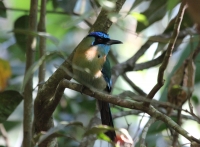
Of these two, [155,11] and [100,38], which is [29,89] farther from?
[155,11]

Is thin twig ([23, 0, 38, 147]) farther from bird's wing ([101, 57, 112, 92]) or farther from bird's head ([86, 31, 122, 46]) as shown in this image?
bird's wing ([101, 57, 112, 92])

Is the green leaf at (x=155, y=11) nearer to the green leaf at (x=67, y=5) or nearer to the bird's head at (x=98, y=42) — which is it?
the bird's head at (x=98, y=42)

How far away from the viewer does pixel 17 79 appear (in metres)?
4.01

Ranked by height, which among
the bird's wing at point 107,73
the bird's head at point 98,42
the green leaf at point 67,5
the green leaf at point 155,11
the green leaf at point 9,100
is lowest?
the green leaf at point 9,100

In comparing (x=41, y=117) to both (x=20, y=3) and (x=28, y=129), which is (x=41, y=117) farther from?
(x=20, y=3)

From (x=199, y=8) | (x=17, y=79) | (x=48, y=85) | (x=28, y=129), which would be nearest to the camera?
(x=199, y=8)

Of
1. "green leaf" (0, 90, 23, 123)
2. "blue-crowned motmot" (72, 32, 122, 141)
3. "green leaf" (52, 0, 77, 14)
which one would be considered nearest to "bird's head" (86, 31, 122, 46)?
"blue-crowned motmot" (72, 32, 122, 141)

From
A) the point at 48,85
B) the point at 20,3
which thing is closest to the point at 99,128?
the point at 48,85

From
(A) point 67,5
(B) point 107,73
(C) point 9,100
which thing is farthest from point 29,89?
(A) point 67,5

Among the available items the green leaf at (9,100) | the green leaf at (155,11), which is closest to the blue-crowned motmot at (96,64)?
the green leaf at (155,11)

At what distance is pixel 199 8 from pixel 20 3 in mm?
4026

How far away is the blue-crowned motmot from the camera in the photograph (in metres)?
2.81

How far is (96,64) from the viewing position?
2895 mm

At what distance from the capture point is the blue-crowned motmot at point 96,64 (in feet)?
9.23
